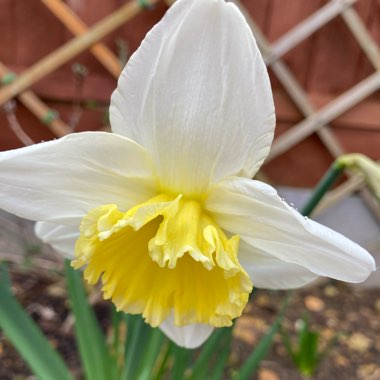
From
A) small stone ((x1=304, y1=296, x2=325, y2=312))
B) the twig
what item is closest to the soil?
small stone ((x1=304, y1=296, x2=325, y2=312))

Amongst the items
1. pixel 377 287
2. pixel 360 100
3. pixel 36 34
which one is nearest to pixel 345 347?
pixel 377 287

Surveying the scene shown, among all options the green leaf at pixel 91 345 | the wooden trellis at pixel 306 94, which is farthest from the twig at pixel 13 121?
the green leaf at pixel 91 345

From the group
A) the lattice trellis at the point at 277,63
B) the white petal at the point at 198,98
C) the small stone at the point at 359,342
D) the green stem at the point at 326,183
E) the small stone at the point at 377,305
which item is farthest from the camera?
the small stone at the point at 377,305

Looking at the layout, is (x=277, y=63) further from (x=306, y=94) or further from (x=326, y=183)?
(x=326, y=183)

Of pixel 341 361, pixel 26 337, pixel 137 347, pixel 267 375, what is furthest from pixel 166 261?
pixel 341 361

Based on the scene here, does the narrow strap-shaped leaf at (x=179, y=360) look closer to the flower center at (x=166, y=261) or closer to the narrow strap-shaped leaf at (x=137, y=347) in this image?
the narrow strap-shaped leaf at (x=137, y=347)

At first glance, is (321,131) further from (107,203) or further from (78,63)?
(107,203)
